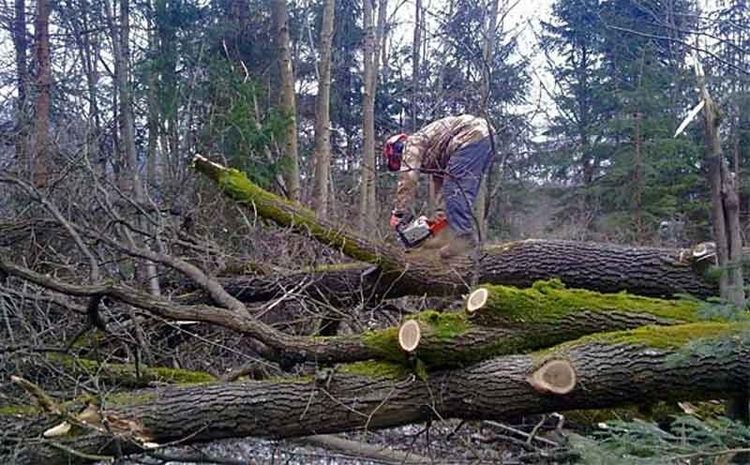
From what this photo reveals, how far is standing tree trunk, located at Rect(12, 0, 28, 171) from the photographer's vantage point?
720cm

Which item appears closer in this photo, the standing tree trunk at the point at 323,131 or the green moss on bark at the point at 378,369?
the green moss on bark at the point at 378,369

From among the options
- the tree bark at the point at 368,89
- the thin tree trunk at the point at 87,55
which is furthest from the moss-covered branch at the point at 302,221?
the thin tree trunk at the point at 87,55

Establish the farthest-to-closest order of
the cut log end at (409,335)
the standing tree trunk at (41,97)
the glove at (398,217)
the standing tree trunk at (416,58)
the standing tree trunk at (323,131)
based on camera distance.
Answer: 1. the standing tree trunk at (416,58)
2. the standing tree trunk at (323,131)
3. the standing tree trunk at (41,97)
4. the glove at (398,217)
5. the cut log end at (409,335)

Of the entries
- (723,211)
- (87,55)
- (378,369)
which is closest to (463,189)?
(378,369)

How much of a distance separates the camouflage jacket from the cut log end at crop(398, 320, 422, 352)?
1717 mm

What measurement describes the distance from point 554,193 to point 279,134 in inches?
348

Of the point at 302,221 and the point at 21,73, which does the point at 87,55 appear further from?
the point at 302,221

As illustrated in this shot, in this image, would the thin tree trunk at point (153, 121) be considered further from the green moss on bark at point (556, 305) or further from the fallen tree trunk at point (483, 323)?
the green moss on bark at point (556, 305)

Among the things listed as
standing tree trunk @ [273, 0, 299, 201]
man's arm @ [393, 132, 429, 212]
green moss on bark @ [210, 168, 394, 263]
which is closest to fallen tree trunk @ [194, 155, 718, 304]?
green moss on bark @ [210, 168, 394, 263]

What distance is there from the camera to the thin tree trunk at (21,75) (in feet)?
23.5

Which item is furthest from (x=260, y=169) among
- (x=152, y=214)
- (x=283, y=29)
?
(x=152, y=214)

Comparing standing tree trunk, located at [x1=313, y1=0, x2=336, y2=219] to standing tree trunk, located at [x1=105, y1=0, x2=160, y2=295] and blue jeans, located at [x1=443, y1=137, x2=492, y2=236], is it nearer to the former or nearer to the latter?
standing tree trunk, located at [x1=105, y1=0, x2=160, y2=295]

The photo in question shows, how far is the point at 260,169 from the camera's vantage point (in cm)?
879

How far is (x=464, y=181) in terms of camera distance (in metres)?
4.52
